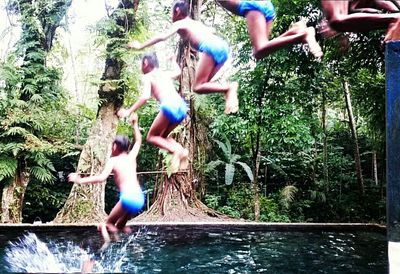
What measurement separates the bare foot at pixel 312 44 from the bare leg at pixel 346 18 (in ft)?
0.45

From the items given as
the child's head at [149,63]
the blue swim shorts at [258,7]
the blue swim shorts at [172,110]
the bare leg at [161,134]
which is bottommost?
the bare leg at [161,134]

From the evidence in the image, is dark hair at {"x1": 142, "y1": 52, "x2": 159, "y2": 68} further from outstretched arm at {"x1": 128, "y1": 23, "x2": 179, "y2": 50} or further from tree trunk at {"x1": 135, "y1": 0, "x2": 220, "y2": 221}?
tree trunk at {"x1": 135, "y1": 0, "x2": 220, "y2": 221}

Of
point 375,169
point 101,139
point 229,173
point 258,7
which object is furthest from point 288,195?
point 258,7

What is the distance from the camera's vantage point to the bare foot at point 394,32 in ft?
9.70

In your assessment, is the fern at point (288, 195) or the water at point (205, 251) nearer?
the water at point (205, 251)

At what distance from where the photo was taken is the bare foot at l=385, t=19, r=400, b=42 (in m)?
2.96

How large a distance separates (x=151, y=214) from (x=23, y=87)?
337 centimetres

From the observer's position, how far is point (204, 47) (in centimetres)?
283

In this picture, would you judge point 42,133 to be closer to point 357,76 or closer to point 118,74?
point 118,74

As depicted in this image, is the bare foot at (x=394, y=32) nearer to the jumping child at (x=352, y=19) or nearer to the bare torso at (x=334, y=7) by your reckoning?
the jumping child at (x=352, y=19)

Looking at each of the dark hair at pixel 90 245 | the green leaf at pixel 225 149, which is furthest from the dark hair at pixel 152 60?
the green leaf at pixel 225 149

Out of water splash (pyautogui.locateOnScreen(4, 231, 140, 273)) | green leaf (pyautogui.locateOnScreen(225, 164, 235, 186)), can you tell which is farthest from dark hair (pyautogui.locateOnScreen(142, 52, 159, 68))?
green leaf (pyautogui.locateOnScreen(225, 164, 235, 186))

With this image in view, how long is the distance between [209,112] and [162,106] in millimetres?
6401

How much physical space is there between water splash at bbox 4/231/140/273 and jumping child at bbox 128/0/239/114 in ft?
6.77
